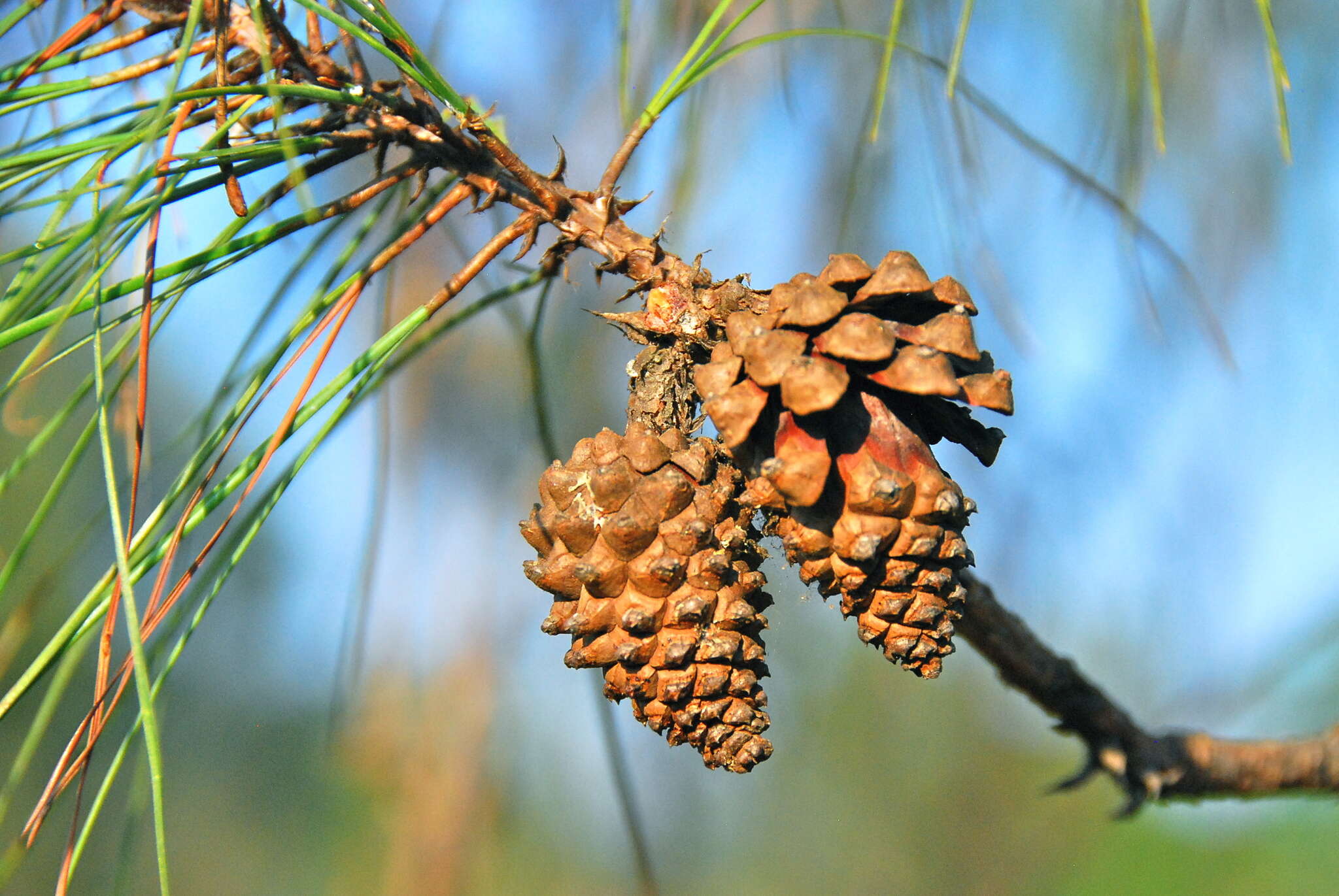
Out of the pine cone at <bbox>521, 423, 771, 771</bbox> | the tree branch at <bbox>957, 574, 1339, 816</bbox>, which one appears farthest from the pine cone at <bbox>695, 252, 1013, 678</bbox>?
the tree branch at <bbox>957, 574, 1339, 816</bbox>

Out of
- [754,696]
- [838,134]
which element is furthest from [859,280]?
[838,134]

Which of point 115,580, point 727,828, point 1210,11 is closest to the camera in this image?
point 115,580

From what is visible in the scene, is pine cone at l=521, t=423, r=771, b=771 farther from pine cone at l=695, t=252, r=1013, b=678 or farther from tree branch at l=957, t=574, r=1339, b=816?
tree branch at l=957, t=574, r=1339, b=816

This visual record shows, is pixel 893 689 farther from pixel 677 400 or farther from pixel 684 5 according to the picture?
pixel 677 400

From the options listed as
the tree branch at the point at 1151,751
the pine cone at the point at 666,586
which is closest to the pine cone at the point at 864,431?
the pine cone at the point at 666,586

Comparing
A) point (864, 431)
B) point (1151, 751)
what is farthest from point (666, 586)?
point (1151, 751)
